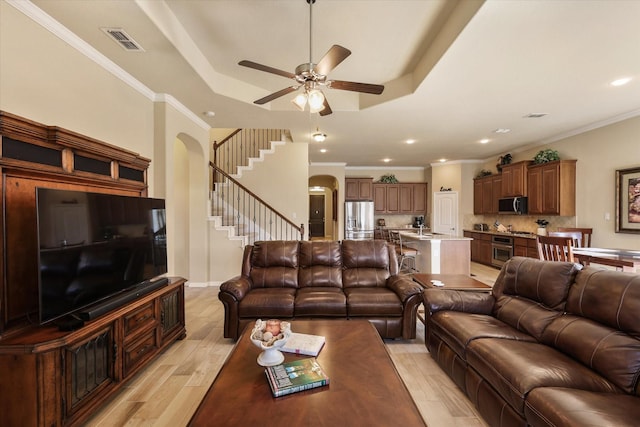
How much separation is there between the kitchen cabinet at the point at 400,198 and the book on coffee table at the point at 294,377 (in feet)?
25.1

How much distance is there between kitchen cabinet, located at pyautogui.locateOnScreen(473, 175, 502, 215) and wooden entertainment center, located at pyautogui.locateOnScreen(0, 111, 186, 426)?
24.9ft

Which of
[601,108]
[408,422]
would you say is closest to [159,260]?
[408,422]

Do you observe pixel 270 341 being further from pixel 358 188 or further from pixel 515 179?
pixel 358 188

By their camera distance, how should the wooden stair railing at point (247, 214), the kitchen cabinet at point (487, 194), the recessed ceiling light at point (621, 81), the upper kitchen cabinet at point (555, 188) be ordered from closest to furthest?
the recessed ceiling light at point (621, 81)
the upper kitchen cabinet at point (555, 188)
the wooden stair railing at point (247, 214)
the kitchen cabinet at point (487, 194)

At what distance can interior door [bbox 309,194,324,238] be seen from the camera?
44.2 feet

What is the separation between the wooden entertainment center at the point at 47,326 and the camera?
154cm

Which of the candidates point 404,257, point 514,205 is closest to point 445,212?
point 514,205

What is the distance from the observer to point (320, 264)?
3.60m

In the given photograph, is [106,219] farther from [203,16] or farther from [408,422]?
[408,422]

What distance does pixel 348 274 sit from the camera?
350cm

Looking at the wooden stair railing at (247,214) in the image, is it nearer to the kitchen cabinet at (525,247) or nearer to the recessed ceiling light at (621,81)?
the kitchen cabinet at (525,247)

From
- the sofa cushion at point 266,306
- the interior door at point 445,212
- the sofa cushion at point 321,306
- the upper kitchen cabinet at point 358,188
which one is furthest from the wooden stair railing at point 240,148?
the interior door at point 445,212

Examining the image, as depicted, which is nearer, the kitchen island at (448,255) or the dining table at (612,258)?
the dining table at (612,258)

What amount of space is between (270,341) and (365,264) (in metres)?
2.12
